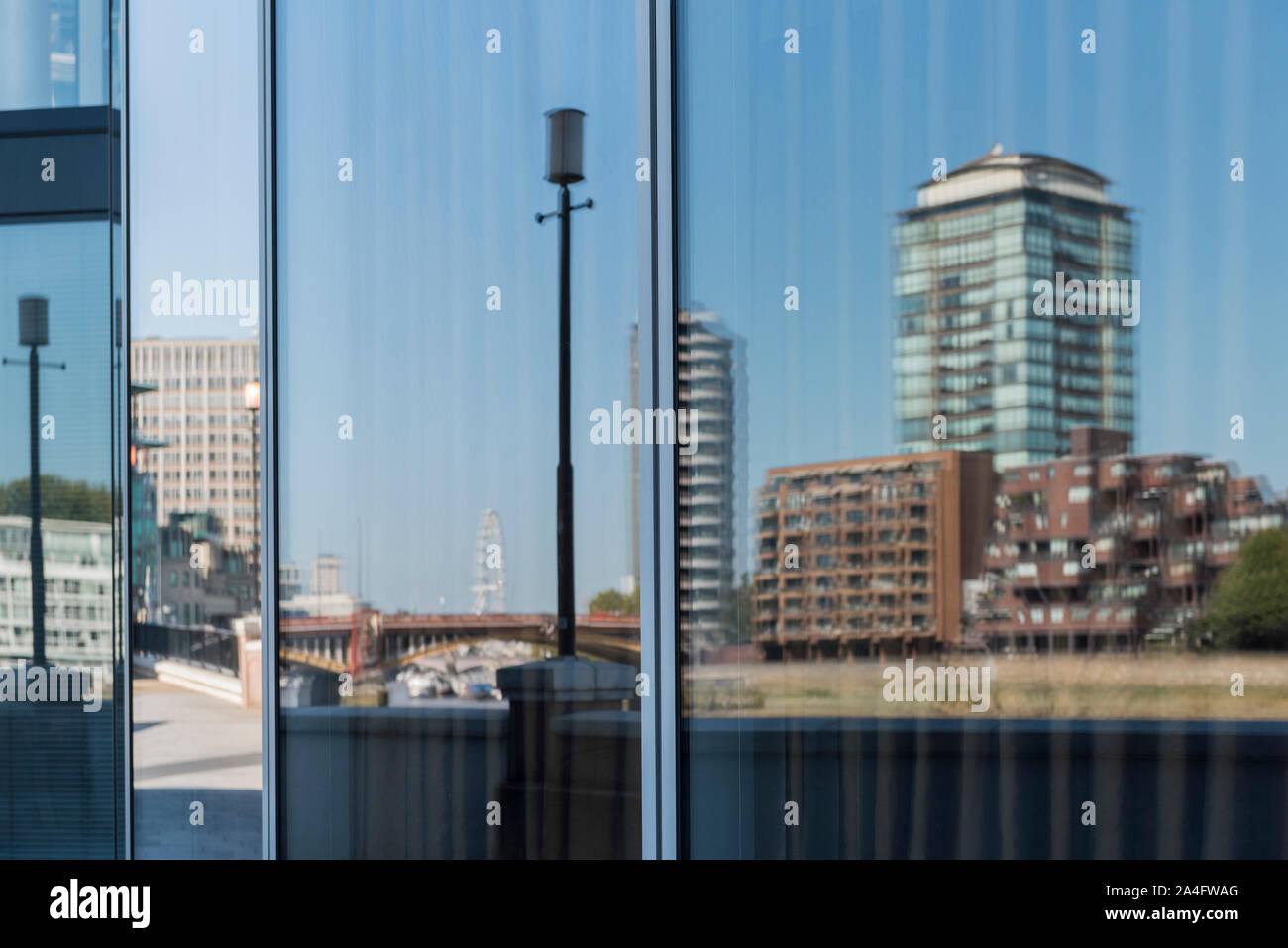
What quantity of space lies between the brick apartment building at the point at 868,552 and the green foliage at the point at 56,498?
1530mm

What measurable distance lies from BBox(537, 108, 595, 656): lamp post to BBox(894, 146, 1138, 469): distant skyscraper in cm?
69

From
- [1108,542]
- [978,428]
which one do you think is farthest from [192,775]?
[1108,542]

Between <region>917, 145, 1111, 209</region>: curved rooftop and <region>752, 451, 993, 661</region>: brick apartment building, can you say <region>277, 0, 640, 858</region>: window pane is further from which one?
<region>917, 145, 1111, 209</region>: curved rooftop

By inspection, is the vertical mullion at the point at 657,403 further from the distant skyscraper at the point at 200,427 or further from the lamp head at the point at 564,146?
the distant skyscraper at the point at 200,427

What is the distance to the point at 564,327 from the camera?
2.24 meters

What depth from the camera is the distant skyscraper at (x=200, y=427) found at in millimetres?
2369

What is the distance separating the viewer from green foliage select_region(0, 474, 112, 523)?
2.42m

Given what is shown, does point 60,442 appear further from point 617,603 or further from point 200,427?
point 617,603

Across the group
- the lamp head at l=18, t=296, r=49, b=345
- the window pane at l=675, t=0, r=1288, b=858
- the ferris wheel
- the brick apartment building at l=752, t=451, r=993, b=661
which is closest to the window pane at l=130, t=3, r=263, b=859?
the lamp head at l=18, t=296, r=49, b=345

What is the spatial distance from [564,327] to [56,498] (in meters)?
1.26

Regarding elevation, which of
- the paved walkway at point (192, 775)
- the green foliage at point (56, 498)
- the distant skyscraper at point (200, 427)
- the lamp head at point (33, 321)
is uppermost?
the lamp head at point (33, 321)

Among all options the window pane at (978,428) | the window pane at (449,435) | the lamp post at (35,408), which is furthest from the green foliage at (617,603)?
the lamp post at (35,408)

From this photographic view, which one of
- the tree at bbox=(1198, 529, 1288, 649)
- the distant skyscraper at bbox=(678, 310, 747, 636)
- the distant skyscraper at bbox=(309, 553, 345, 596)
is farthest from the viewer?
the distant skyscraper at bbox=(309, 553, 345, 596)

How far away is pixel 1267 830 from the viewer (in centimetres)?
205
